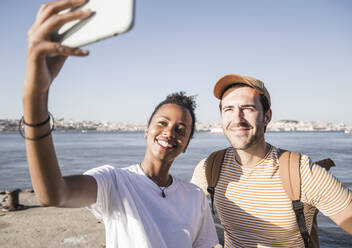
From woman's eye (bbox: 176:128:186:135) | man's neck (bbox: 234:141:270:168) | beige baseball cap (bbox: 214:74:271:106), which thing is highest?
beige baseball cap (bbox: 214:74:271:106)

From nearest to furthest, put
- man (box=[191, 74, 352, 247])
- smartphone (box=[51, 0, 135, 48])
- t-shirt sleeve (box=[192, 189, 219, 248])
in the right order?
smartphone (box=[51, 0, 135, 48])
t-shirt sleeve (box=[192, 189, 219, 248])
man (box=[191, 74, 352, 247])

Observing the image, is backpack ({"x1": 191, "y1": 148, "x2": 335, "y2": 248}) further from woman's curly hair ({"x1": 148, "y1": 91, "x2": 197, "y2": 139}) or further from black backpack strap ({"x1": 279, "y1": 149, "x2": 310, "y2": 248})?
woman's curly hair ({"x1": 148, "y1": 91, "x2": 197, "y2": 139})

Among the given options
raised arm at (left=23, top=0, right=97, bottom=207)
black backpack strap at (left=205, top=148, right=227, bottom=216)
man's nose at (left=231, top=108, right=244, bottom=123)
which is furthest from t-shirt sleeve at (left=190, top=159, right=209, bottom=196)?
raised arm at (left=23, top=0, right=97, bottom=207)

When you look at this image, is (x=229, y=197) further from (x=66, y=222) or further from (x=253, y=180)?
(x=66, y=222)

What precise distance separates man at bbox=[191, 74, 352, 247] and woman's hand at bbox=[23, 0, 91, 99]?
214cm

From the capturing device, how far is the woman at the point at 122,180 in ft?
3.66

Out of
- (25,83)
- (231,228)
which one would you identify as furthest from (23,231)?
(25,83)

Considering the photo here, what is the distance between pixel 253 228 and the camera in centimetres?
269

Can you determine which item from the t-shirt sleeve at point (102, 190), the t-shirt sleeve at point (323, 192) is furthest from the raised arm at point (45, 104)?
the t-shirt sleeve at point (323, 192)

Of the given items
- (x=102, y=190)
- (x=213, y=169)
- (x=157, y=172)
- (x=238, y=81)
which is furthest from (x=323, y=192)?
(x=102, y=190)

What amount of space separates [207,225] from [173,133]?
34.2 inches

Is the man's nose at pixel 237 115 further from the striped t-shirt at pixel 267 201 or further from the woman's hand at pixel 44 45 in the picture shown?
the woman's hand at pixel 44 45

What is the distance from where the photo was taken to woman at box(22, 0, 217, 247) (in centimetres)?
112

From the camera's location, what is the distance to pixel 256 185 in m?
2.78
